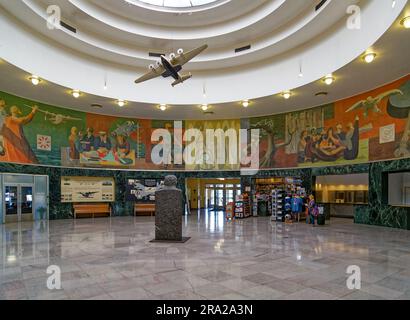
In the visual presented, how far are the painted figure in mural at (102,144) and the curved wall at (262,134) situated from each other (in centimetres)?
6

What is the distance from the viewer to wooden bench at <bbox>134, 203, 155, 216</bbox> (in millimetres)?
19375

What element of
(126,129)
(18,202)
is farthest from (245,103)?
(18,202)

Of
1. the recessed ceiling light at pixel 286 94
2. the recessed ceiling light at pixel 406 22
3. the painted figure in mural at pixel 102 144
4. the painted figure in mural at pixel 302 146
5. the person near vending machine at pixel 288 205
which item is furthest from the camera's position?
the painted figure in mural at pixel 102 144

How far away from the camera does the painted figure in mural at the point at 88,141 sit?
18453 mm

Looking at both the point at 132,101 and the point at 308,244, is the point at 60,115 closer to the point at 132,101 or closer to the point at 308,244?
the point at 132,101

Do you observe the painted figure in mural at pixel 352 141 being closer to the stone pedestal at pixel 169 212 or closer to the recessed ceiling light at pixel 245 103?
the recessed ceiling light at pixel 245 103

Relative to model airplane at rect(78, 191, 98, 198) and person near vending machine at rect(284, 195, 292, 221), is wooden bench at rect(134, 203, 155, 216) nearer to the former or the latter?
model airplane at rect(78, 191, 98, 198)

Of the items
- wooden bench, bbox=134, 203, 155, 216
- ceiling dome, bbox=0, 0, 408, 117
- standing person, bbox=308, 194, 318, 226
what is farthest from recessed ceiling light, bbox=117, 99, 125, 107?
standing person, bbox=308, 194, 318, 226

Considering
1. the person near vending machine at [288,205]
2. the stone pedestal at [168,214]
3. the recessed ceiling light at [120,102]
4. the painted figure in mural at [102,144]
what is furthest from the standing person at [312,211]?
the painted figure in mural at [102,144]

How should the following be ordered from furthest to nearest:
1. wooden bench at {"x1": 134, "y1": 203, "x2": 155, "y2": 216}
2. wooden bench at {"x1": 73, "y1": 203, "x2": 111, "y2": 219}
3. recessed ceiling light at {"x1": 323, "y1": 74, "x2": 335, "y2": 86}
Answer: wooden bench at {"x1": 134, "y1": 203, "x2": 155, "y2": 216}
wooden bench at {"x1": 73, "y1": 203, "x2": 111, "y2": 219}
recessed ceiling light at {"x1": 323, "y1": 74, "x2": 335, "y2": 86}

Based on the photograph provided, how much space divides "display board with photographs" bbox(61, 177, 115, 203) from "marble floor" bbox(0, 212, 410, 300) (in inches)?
281

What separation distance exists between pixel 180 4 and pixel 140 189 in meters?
11.7

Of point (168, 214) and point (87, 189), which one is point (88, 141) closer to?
point (87, 189)

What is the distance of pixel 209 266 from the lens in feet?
21.2
